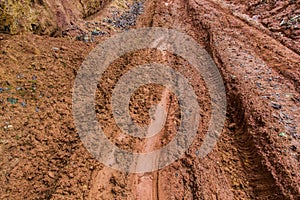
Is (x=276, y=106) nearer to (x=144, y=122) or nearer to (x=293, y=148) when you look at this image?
(x=293, y=148)

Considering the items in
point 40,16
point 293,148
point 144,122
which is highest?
point 40,16

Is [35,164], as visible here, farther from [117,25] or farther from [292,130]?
[117,25]

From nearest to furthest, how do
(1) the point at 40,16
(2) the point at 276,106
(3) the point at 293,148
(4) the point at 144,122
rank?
(3) the point at 293,148
(4) the point at 144,122
(2) the point at 276,106
(1) the point at 40,16

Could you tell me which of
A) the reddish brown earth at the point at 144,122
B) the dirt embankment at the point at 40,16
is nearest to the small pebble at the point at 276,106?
the reddish brown earth at the point at 144,122

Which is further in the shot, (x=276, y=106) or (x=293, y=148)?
(x=276, y=106)

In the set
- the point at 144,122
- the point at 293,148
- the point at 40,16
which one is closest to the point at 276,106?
the point at 293,148

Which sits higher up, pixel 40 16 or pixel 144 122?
pixel 40 16

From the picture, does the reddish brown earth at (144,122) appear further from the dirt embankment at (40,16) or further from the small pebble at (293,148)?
the dirt embankment at (40,16)

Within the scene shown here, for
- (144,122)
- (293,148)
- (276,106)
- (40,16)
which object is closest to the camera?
(293,148)

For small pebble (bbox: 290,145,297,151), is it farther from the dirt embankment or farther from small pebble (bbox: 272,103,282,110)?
the dirt embankment
